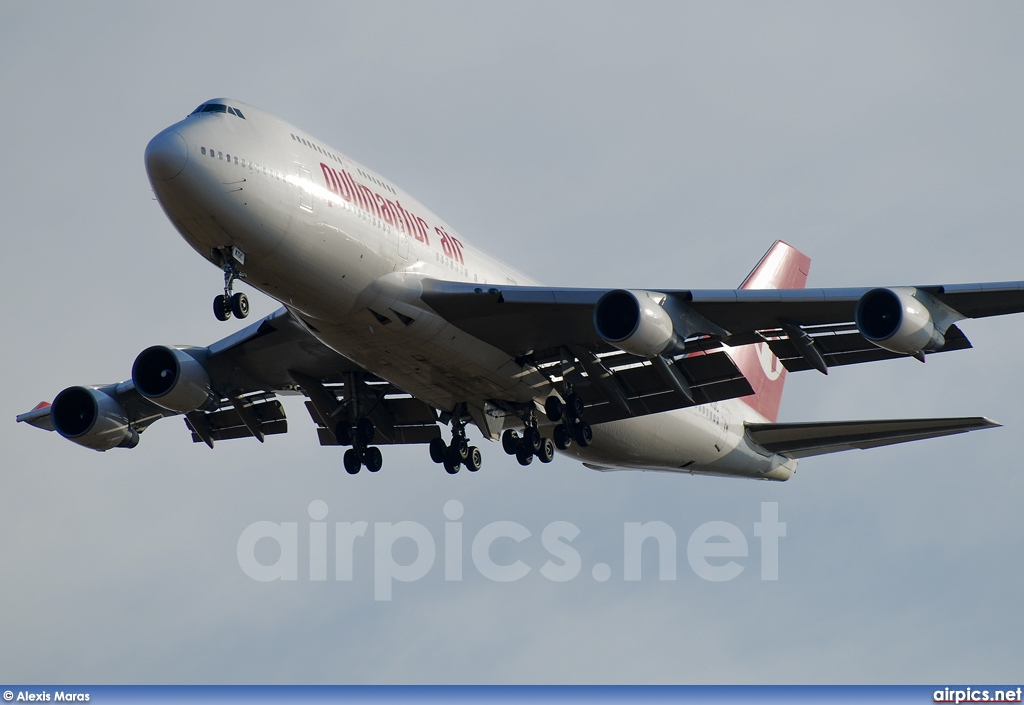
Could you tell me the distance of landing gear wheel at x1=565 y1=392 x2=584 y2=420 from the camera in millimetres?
30453

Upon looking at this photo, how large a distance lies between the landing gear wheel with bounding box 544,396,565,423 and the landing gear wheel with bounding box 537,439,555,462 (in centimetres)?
114

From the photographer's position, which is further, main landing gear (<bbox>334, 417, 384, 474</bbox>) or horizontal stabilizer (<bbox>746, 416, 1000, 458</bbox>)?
main landing gear (<bbox>334, 417, 384, 474</bbox>)

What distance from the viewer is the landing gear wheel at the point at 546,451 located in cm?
3142

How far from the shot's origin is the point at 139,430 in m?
34.7

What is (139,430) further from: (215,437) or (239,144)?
(239,144)

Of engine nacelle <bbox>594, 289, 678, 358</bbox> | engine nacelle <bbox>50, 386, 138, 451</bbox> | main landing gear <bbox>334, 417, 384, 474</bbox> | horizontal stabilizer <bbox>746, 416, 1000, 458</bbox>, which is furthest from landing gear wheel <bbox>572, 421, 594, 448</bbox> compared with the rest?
engine nacelle <bbox>50, 386, 138, 451</bbox>

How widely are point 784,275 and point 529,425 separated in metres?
13.8

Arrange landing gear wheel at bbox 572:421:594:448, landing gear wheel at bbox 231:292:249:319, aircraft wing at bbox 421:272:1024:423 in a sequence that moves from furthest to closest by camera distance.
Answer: landing gear wheel at bbox 572:421:594:448 < aircraft wing at bbox 421:272:1024:423 < landing gear wheel at bbox 231:292:249:319

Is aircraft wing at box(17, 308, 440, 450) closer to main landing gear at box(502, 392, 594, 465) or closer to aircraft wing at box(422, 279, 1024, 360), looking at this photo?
main landing gear at box(502, 392, 594, 465)

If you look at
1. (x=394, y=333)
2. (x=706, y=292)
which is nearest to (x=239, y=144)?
(x=394, y=333)

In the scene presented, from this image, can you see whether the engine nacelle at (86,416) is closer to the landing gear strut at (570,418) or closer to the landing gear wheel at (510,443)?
the landing gear wheel at (510,443)

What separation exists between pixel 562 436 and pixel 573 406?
82 cm

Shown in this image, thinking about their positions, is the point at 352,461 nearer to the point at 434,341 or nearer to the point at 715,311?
the point at 434,341

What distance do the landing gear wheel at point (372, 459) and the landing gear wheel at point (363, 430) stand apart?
0.28 meters
